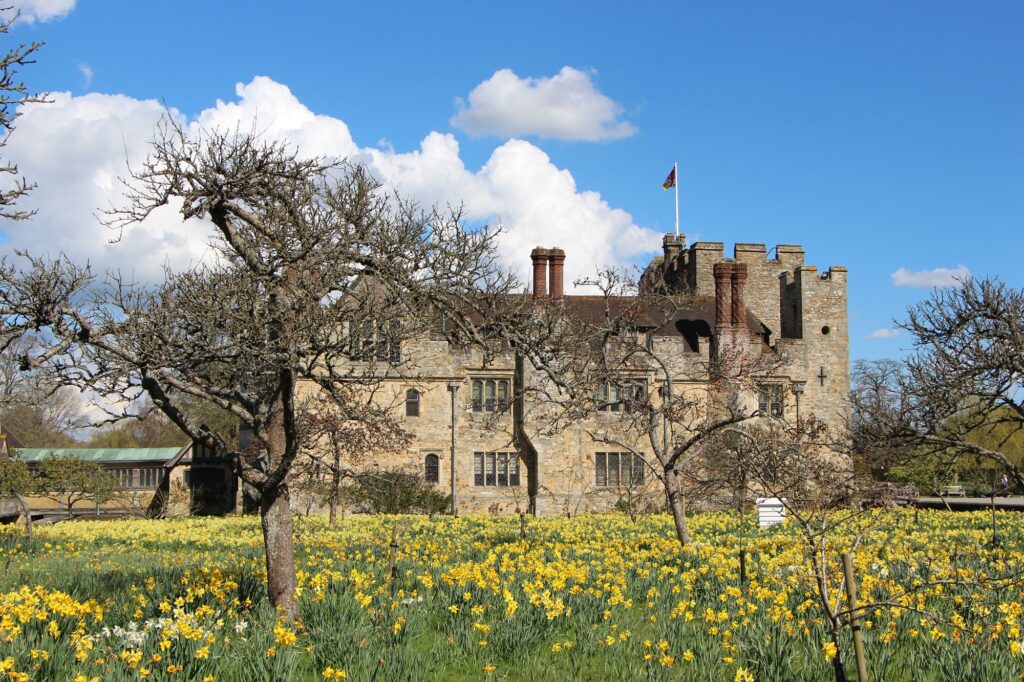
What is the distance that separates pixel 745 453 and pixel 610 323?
2.80 m

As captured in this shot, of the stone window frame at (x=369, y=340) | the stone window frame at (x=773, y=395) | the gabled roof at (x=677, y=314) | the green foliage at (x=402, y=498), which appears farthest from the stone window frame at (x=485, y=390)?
the stone window frame at (x=369, y=340)

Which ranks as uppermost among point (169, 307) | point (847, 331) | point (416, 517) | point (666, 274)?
point (666, 274)

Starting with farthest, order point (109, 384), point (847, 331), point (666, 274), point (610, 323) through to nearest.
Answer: point (666, 274), point (847, 331), point (610, 323), point (109, 384)

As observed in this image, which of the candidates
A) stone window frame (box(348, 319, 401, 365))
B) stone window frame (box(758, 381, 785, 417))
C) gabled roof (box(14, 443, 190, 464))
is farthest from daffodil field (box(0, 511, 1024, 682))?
gabled roof (box(14, 443, 190, 464))

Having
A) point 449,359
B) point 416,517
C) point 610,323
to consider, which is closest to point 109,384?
point 610,323

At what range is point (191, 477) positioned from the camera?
3906 centimetres

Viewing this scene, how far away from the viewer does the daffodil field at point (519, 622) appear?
6.27 metres

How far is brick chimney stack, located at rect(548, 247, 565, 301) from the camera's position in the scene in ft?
102

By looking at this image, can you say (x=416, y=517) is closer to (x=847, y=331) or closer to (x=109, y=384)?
(x=109, y=384)

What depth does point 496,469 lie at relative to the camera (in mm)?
32188

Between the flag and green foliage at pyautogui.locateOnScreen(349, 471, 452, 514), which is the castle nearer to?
green foliage at pyautogui.locateOnScreen(349, 471, 452, 514)

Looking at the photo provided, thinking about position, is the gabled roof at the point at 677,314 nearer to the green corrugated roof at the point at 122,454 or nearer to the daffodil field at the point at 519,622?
the green corrugated roof at the point at 122,454

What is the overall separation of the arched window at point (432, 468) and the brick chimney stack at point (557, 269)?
7.18m

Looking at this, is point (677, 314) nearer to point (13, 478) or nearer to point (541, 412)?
point (541, 412)
